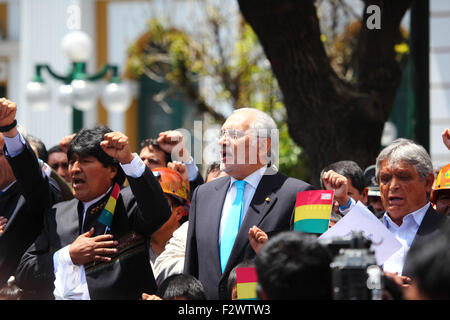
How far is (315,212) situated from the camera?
423cm

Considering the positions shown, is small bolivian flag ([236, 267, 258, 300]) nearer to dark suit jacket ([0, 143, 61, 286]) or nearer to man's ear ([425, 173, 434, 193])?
man's ear ([425, 173, 434, 193])

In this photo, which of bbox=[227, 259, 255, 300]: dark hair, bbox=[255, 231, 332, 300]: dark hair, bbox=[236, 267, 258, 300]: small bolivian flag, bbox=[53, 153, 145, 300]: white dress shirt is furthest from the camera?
bbox=[53, 153, 145, 300]: white dress shirt

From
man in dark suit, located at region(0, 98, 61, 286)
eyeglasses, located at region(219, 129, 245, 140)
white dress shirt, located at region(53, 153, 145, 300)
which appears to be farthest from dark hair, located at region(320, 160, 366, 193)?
man in dark suit, located at region(0, 98, 61, 286)

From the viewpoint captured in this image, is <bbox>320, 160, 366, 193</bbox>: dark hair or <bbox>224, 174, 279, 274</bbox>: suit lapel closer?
<bbox>224, 174, 279, 274</bbox>: suit lapel

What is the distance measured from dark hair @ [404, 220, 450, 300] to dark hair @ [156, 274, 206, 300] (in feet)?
5.13

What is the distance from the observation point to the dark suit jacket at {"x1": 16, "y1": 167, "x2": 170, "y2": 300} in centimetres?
432

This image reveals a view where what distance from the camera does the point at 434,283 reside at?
249 cm

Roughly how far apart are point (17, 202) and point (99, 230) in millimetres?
746

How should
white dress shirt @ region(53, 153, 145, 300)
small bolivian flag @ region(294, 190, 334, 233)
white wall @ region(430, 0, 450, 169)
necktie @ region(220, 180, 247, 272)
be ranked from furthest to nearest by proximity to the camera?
white wall @ region(430, 0, 450, 169)
necktie @ region(220, 180, 247, 272)
white dress shirt @ region(53, 153, 145, 300)
small bolivian flag @ region(294, 190, 334, 233)

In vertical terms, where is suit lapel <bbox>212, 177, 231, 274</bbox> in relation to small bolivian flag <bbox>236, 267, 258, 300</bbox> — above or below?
above

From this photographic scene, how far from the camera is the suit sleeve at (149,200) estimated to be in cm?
429

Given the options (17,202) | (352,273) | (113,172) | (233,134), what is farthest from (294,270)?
(17,202)

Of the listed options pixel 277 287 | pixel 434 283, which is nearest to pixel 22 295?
pixel 277 287

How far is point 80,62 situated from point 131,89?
7.22 metres
